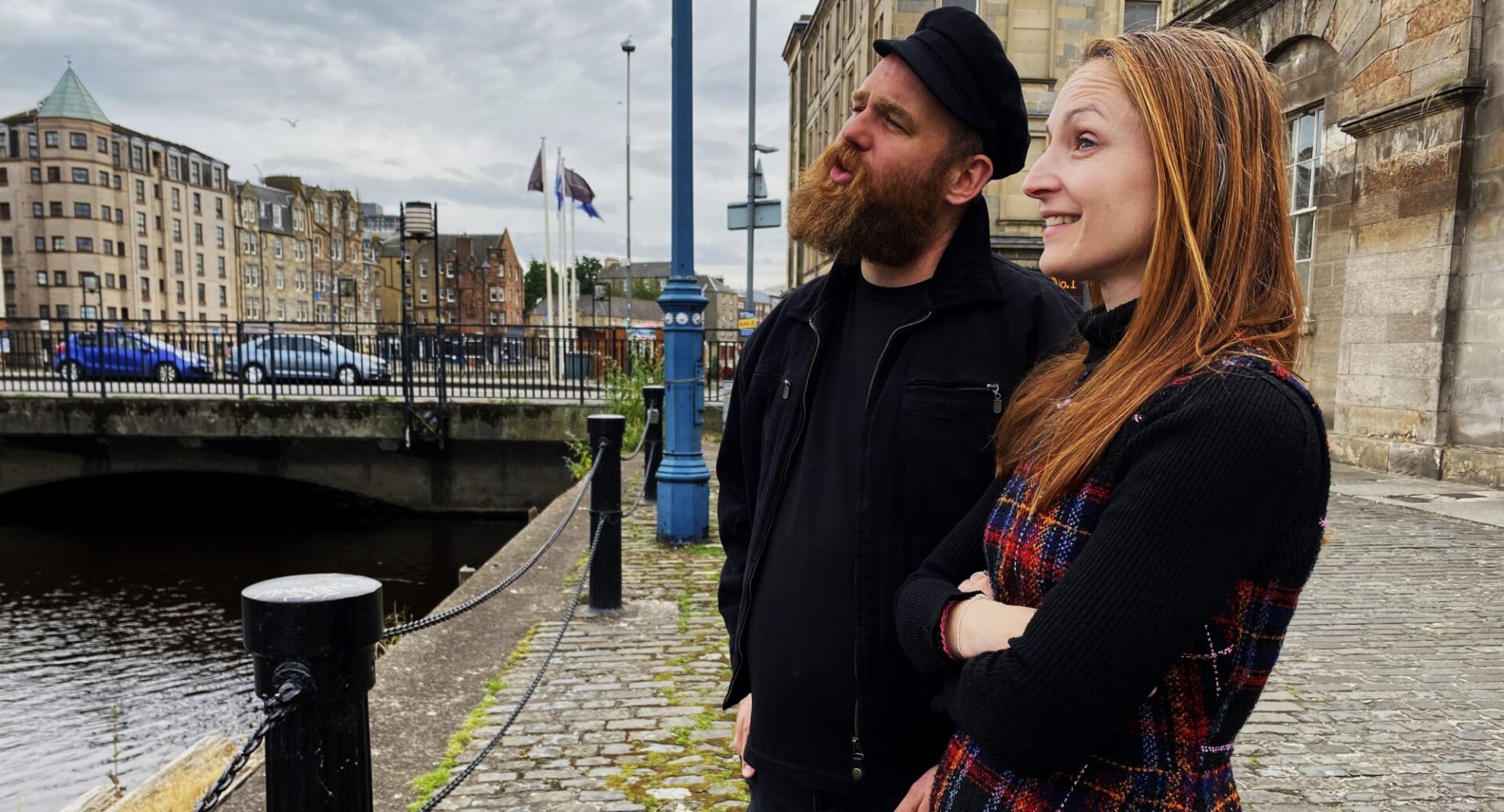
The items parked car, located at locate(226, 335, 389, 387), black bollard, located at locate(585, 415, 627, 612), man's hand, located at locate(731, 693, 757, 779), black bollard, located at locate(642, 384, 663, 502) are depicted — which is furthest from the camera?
parked car, located at locate(226, 335, 389, 387)

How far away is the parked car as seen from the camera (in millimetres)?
18469

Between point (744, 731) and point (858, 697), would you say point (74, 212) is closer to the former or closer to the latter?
point (744, 731)

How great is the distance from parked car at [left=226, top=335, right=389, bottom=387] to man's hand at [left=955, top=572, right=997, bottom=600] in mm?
18565

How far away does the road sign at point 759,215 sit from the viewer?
11238mm

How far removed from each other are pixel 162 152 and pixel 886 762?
267ft

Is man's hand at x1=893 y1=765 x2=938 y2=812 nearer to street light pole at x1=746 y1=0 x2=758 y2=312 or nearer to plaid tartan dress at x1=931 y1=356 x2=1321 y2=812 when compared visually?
plaid tartan dress at x1=931 y1=356 x2=1321 y2=812

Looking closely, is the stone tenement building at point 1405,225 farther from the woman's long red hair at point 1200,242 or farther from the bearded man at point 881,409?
the woman's long red hair at point 1200,242

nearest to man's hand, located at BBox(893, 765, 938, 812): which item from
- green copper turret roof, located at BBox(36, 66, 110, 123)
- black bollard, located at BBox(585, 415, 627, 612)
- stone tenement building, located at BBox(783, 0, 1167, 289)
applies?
stone tenement building, located at BBox(783, 0, 1167, 289)

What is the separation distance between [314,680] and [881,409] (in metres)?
1.08

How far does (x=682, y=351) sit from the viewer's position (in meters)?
7.04

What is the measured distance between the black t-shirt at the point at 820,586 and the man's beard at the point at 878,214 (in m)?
0.10

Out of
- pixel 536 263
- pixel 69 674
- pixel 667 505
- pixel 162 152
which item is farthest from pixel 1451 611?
pixel 536 263

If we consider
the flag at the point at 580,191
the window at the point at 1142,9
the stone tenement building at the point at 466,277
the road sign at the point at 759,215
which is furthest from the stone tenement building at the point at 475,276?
the road sign at the point at 759,215

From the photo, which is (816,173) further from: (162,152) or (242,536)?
(162,152)
